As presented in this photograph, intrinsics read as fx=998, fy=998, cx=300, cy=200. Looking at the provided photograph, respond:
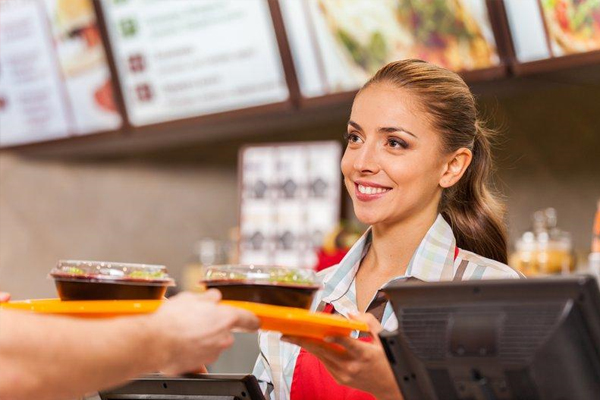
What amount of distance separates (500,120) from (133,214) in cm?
197

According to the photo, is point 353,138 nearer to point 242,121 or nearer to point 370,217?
point 370,217

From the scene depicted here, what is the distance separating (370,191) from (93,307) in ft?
2.34

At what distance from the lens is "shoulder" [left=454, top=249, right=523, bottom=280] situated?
1.93 m

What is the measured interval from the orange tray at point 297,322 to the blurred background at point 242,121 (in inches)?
68.1

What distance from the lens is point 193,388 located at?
177cm

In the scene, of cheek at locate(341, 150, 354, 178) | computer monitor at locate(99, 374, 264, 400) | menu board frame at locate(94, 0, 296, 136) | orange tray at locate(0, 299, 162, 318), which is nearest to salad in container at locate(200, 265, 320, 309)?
orange tray at locate(0, 299, 162, 318)

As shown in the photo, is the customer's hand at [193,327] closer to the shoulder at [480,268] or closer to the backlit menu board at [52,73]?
the shoulder at [480,268]

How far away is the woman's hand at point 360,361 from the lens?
1584 mm

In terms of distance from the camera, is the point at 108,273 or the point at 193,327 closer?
the point at 193,327

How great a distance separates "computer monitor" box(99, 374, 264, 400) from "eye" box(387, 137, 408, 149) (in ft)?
1.96

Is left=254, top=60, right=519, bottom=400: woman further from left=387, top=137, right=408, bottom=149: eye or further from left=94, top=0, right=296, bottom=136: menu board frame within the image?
left=94, top=0, right=296, bottom=136: menu board frame

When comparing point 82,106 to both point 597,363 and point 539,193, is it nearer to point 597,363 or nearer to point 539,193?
point 539,193

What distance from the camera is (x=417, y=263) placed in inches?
80.2

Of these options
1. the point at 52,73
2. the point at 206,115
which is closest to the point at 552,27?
the point at 206,115
